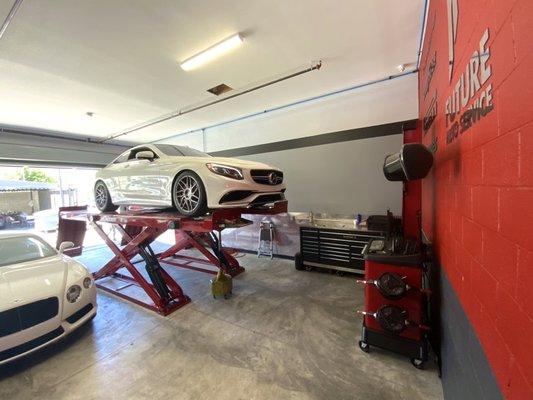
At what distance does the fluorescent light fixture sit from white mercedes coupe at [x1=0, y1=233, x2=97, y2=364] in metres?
2.85

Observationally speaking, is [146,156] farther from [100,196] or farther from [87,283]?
[87,283]

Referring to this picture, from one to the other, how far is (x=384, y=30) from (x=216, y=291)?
3899 mm

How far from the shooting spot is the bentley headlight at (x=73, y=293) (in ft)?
8.01

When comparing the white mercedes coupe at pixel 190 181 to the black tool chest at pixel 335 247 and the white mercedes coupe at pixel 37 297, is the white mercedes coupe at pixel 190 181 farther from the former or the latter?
the black tool chest at pixel 335 247

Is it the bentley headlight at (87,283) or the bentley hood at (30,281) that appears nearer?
the bentley hood at (30,281)

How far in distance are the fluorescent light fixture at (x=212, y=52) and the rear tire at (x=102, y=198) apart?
94.4 inches

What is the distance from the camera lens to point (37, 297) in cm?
221

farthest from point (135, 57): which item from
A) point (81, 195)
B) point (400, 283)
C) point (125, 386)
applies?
point (81, 195)

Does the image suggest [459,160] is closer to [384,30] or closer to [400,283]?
[400,283]

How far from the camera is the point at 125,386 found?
1947 millimetres

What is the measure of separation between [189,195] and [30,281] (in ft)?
5.58

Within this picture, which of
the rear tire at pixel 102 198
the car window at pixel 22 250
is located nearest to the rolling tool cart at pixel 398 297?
the car window at pixel 22 250

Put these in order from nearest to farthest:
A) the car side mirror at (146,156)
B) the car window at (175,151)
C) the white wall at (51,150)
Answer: the car side mirror at (146,156)
the car window at (175,151)
the white wall at (51,150)

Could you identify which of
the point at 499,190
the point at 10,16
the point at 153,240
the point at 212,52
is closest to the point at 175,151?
the point at 153,240
